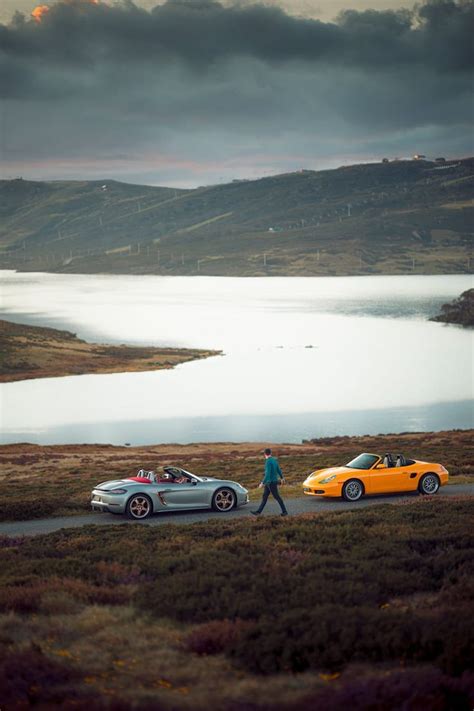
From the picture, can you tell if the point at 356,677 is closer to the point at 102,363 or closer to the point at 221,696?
the point at 221,696

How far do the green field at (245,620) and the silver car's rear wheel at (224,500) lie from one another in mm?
6164

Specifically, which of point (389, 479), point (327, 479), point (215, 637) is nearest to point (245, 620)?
point (215, 637)

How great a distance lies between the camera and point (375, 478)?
27828mm

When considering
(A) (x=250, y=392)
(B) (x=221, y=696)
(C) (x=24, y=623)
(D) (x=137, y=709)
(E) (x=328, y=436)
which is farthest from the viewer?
(A) (x=250, y=392)

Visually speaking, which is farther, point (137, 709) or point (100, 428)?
point (100, 428)

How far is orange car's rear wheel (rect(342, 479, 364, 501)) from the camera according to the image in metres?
27.4

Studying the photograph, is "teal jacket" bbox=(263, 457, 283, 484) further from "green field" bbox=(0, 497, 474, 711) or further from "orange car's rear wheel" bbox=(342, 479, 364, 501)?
"green field" bbox=(0, 497, 474, 711)

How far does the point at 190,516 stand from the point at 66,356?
341 ft

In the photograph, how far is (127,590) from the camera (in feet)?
47.5

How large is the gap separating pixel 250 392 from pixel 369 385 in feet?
52.7

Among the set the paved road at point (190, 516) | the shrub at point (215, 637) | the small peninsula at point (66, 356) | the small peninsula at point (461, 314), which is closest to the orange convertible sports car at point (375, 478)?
the paved road at point (190, 516)

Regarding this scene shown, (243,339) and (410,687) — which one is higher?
(243,339)

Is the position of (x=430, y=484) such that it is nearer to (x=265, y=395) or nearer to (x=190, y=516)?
(x=190, y=516)

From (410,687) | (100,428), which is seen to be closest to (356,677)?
(410,687)
